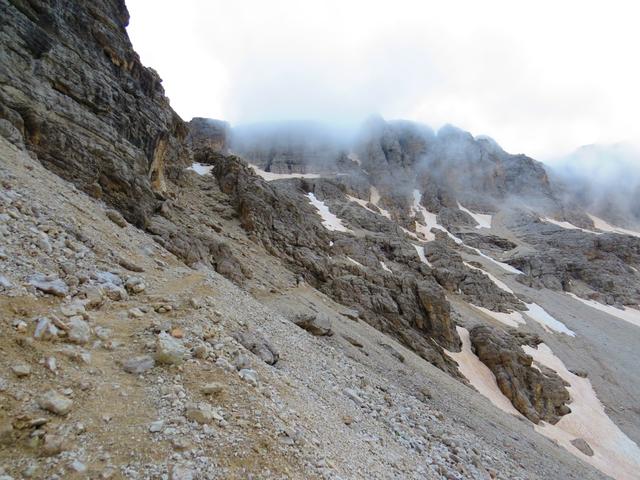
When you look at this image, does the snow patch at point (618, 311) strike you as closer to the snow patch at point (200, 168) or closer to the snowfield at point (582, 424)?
the snowfield at point (582, 424)

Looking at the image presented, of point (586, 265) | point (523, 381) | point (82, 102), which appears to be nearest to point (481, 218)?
point (586, 265)

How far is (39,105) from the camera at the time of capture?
19.3 metres

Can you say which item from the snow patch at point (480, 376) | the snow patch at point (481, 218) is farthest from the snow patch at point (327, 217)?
the snow patch at point (481, 218)

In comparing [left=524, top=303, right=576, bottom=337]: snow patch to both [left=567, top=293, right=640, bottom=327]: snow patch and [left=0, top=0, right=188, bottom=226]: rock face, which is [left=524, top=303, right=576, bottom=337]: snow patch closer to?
[left=567, top=293, right=640, bottom=327]: snow patch

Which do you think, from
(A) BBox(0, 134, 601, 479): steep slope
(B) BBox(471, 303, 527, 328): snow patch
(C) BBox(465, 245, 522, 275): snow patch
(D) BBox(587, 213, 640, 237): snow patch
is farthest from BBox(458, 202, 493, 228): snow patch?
(A) BBox(0, 134, 601, 479): steep slope

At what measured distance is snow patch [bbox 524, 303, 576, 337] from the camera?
5528 centimetres

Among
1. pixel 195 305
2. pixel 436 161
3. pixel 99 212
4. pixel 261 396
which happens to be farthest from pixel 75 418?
pixel 436 161

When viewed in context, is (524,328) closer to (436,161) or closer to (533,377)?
(533,377)

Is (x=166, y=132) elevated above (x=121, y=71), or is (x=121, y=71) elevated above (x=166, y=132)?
(x=121, y=71)

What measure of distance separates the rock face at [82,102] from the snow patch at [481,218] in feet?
369

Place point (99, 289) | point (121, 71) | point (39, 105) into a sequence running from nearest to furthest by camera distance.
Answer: point (99, 289), point (39, 105), point (121, 71)

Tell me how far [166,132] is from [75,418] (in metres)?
27.5

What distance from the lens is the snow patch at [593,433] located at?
96.7 ft

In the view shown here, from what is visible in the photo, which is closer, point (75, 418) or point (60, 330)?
Result: point (75, 418)
